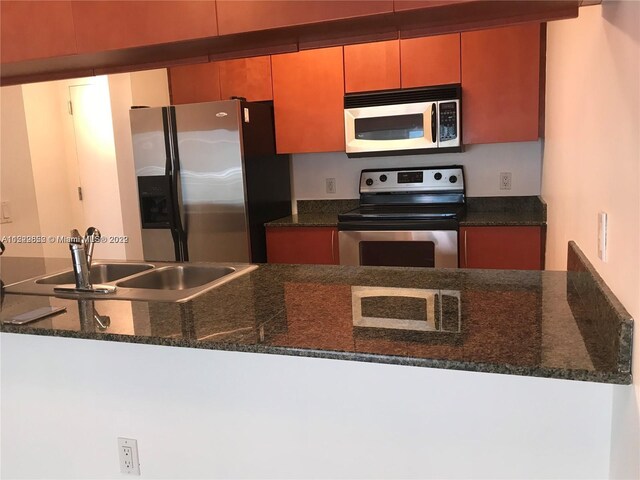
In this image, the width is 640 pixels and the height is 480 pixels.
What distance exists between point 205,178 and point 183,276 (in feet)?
4.27

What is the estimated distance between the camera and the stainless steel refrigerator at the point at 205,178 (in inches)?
128

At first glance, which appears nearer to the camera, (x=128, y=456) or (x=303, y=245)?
(x=128, y=456)

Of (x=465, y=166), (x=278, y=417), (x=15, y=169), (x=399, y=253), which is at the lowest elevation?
(x=278, y=417)

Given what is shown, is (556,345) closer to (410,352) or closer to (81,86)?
(410,352)

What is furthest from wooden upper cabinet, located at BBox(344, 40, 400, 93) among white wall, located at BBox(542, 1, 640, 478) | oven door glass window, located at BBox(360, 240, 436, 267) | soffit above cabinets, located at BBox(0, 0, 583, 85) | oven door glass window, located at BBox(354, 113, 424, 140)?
soffit above cabinets, located at BBox(0, 0, 583, 85)

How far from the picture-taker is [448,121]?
10.3 feet

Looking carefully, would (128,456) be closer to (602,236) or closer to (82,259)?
(82,259)

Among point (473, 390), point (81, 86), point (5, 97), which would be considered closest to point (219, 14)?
point (473, 390)

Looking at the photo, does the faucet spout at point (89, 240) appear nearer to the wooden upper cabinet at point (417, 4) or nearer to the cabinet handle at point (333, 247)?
the wooden upper cabinet at point (417, 4)

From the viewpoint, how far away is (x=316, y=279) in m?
1.85

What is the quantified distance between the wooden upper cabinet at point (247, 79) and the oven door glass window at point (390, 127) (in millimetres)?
682

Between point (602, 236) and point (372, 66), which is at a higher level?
point (372, 66)

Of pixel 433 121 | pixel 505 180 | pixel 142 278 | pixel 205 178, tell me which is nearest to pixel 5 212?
pixel 205 178

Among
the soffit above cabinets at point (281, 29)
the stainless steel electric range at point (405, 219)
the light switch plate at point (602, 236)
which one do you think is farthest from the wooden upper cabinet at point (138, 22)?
the stainless steel electric range at point (405, 219)
